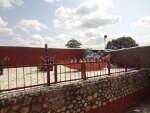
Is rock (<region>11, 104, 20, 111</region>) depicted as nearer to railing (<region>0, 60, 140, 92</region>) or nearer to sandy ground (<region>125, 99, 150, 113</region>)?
railing (<region>0, 60, 140, 92</region>)

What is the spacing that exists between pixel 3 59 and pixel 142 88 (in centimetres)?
867

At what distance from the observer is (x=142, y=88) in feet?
41.7

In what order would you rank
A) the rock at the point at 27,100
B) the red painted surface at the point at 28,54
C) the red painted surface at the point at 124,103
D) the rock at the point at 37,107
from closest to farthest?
the rock at the point at 27,100 < the rock at the point at 37,107 < the red painted surface at the point at 124,103 < the red painted surface at the point at 28,54

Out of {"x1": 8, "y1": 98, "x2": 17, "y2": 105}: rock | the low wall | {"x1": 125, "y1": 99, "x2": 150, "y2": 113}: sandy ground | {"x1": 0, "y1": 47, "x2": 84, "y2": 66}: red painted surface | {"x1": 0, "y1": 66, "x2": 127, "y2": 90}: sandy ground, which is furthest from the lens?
the low wall

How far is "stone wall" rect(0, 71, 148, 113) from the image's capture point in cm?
591

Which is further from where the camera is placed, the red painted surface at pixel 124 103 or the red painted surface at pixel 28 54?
the red painted surface at pixel 28 54

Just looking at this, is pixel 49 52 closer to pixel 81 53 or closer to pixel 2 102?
pixel 81 53

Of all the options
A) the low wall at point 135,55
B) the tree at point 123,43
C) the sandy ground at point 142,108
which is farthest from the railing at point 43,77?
the tree at point 123,43

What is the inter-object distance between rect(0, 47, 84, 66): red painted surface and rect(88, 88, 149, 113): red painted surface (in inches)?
245

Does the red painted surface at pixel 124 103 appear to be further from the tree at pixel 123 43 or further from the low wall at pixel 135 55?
the tree at pixel 123 43

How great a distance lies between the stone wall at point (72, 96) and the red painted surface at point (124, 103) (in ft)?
0.56

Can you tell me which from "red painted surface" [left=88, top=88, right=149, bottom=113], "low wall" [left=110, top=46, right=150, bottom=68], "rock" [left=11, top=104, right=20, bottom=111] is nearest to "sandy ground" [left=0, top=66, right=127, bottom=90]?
"rock" [left=11, top=104, right=20, bottom=111]

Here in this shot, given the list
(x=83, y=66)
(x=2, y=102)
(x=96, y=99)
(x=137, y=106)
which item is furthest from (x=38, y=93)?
(x=137, y=106)

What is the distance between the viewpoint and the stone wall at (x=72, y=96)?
5.91 m
